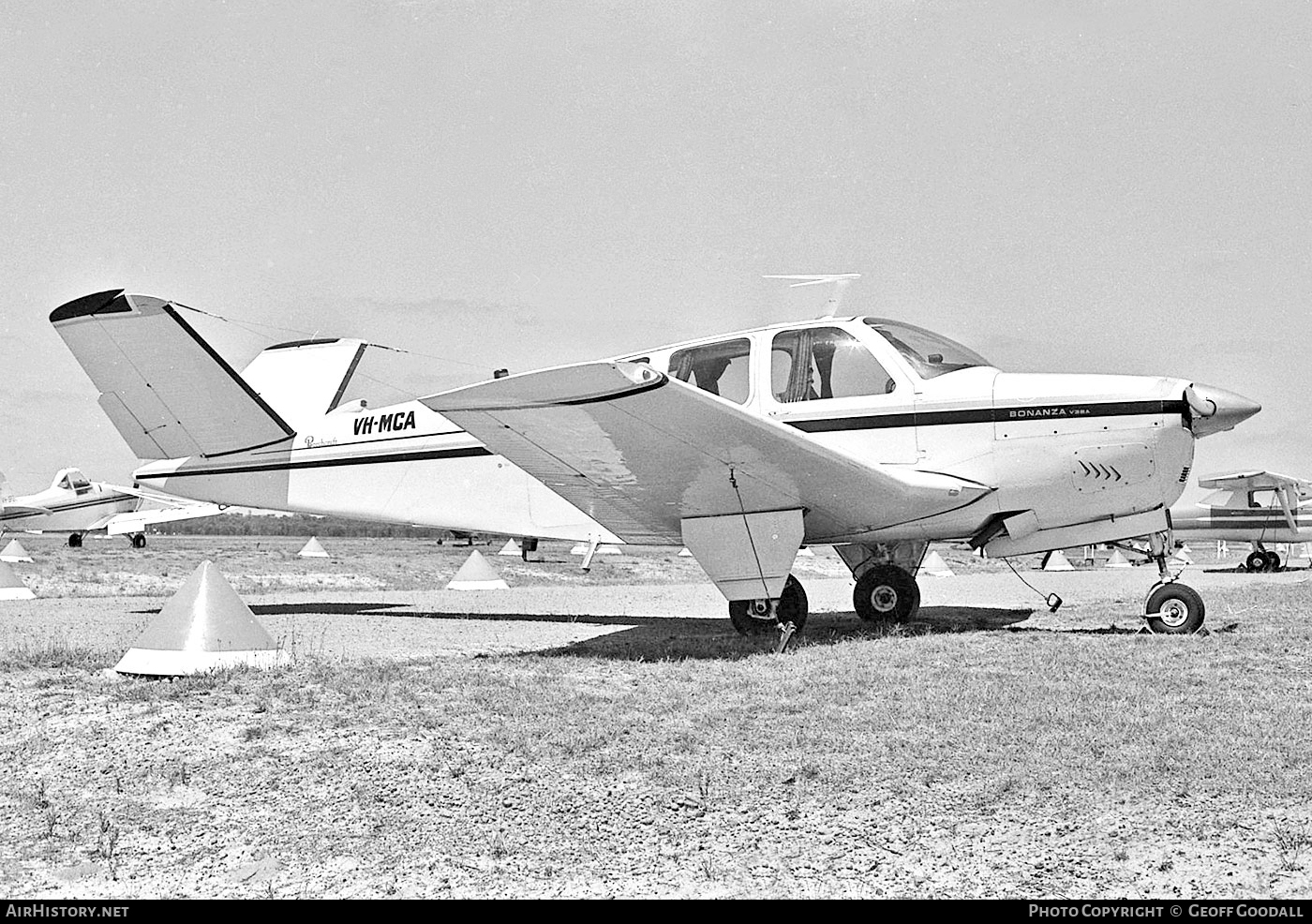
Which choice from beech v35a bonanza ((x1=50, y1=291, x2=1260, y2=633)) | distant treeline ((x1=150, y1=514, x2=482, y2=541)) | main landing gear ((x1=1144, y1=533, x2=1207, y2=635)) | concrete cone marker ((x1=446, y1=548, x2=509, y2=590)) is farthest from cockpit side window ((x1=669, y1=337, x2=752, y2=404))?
distant treeline ((x1=150, y1=514, x2=482, y2=541))

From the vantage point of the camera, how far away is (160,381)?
12.6m

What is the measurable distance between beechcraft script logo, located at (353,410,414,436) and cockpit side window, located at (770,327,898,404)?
4598 mm

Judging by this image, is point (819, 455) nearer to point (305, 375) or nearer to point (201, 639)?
point (201, 639)

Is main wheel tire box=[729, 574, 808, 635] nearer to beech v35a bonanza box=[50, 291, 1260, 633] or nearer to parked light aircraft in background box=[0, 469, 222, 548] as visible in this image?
beech v35a bonanza box=[50, 291, 1260, 633]

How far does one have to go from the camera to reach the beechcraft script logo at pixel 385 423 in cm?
1220

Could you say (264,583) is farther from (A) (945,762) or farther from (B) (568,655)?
(A) (945,762)

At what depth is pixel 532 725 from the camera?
525 centimetres

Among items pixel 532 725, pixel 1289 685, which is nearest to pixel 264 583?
pixel 532 725

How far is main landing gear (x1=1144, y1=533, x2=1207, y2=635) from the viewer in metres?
9.05

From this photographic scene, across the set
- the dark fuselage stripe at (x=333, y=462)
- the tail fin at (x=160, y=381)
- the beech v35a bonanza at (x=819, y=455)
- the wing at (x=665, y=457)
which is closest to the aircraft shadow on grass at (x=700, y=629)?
the beech v35a bonanza at (x=819, y=455)

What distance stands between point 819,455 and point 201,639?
187 inches

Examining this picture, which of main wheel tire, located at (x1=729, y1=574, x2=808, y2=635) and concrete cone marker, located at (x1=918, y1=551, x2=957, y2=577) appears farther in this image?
concrete cone marker, located at (x1=918, y1=551, x2=957, y2=577)

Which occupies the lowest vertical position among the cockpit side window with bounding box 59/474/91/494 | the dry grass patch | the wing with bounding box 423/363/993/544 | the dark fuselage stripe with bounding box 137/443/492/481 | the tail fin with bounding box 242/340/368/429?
the dry grass patch

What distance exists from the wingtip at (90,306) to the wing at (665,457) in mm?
6257
